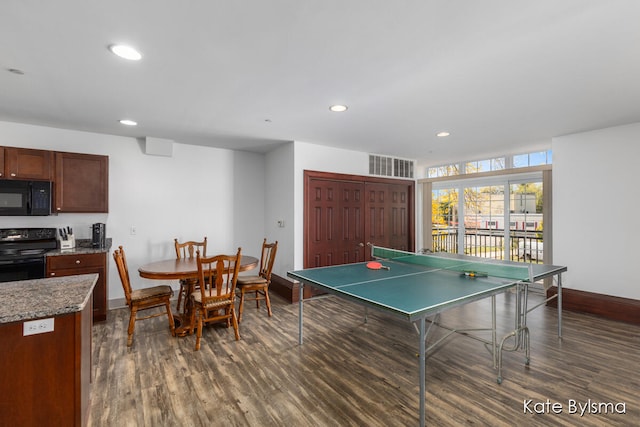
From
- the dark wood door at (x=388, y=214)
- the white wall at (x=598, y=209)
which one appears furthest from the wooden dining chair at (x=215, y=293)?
the white wall at (x=598, y=209)

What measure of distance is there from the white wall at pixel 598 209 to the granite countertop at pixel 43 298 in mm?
5592

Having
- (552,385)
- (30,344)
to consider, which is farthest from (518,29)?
(30,344)

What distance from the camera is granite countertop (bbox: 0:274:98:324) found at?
4.67ft

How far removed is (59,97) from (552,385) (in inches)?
203

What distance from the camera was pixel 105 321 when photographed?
373 centimetres

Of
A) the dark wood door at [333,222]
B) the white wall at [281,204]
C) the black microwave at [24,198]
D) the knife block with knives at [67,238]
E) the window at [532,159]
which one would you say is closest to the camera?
the black microwave at [24,198]

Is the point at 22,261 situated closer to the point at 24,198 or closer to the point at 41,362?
the point at 24,198

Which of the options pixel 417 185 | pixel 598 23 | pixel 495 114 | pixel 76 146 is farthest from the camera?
pixel 417 185

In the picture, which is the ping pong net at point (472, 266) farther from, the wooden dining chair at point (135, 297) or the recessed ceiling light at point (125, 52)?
the recessed ceiling light at point (125, 52)

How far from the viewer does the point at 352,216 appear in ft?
17.4

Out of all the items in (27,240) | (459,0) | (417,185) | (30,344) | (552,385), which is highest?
(459,0)

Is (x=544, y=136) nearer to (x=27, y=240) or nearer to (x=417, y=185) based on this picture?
(x=417, y=185)

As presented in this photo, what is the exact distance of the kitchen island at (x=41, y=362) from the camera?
140 cm

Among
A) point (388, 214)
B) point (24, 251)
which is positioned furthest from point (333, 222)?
point (24, 251)
